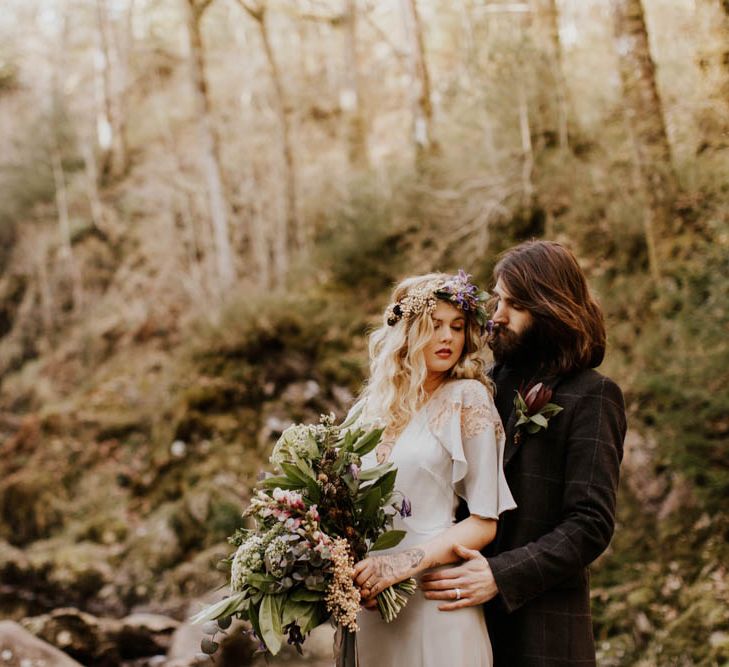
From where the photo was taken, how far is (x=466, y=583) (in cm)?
252

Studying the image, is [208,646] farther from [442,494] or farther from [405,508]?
[442,494]

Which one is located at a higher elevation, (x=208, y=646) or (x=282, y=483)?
(x=282, y=483)

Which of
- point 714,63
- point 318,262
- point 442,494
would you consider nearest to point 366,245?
point 318,262

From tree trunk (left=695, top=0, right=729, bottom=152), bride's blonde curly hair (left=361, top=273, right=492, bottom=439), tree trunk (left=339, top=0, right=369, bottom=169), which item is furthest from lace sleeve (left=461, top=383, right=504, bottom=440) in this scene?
tree trunk (left=339, top=0, right=369, bottom=169)

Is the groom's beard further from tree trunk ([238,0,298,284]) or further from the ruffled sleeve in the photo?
tree trunk ([238,0,298,284])

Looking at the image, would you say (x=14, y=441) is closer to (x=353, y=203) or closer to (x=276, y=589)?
(x=353, y=203)

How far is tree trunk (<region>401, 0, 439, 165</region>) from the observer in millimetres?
11227

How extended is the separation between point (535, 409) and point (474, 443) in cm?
24

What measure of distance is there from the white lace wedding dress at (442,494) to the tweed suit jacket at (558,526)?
0.12 meters

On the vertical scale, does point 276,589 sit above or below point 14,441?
above

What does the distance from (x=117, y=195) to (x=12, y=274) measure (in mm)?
2785

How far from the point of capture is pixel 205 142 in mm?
11117

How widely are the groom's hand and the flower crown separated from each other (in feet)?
2.65

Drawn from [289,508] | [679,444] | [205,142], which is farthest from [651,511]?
[205,142]
